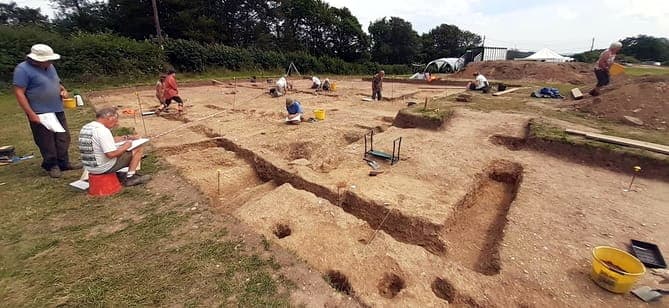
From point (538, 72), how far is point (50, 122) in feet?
86.5

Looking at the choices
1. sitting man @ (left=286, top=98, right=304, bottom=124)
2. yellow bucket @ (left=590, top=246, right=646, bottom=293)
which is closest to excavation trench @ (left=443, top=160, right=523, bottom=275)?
yellow bucket @ (left=590, top=246, right=646, bottom=293)

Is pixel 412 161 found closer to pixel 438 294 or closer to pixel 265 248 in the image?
pixel 438 294

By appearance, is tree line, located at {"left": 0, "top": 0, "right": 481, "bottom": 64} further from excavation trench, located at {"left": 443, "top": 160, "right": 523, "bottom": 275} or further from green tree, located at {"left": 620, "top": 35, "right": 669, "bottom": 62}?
excavation trench, located at {"left": 443, "top": 160, "right": 523, "bottom": 275}

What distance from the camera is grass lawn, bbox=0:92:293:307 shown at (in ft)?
8.23

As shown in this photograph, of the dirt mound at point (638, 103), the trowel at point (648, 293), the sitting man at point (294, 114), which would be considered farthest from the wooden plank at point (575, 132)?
the sitting man at point (294, 114)

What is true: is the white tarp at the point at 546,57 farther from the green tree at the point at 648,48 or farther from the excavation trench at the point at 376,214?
the excavation trench at the point at 376,214

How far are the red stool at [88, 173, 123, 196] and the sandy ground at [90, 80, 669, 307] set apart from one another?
1.29 metres

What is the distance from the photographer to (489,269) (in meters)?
3.29

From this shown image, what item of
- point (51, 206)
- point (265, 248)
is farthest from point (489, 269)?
point (51, 206)

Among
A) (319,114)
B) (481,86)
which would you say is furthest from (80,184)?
(481,86)

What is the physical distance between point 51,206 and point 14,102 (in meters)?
12.2

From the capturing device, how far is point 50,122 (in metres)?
4.55

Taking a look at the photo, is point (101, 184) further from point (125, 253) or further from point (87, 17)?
point (87, 17)

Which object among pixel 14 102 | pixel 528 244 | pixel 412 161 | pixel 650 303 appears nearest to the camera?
pixel 650 303
